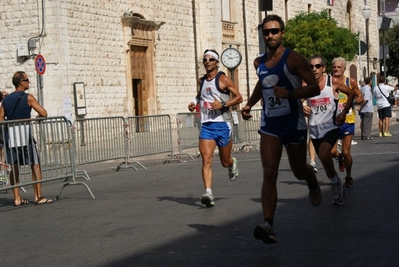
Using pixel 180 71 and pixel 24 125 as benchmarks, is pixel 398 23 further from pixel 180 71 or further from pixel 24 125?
pixel 24 125

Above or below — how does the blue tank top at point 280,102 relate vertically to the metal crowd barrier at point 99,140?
above

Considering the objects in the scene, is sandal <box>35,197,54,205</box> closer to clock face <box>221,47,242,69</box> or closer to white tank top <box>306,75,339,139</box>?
white tank top <box>306,75,339,139</box>

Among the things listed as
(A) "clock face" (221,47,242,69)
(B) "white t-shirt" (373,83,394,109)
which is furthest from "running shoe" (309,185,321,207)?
(A) "clock face" (221,47,242,69)

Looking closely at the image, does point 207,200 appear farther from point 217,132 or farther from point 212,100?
point 212,100

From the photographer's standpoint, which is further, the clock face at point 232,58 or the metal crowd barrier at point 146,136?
the clock face at point 232,58

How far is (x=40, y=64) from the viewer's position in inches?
1038

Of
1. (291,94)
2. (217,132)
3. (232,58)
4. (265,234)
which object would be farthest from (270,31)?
(232,58)

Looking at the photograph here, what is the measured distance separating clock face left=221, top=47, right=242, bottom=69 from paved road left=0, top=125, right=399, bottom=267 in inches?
544

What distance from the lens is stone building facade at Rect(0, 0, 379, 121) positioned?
94.0 ft

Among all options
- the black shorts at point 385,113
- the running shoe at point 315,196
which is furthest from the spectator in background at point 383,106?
the running shoe at point 315,196

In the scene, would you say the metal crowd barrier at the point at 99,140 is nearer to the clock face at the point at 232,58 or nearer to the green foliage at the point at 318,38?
the clock face at the point at 232,58

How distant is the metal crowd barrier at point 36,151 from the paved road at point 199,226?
15.9 inches

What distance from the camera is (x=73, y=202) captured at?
1358cm

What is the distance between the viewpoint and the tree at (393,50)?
77.5 m
